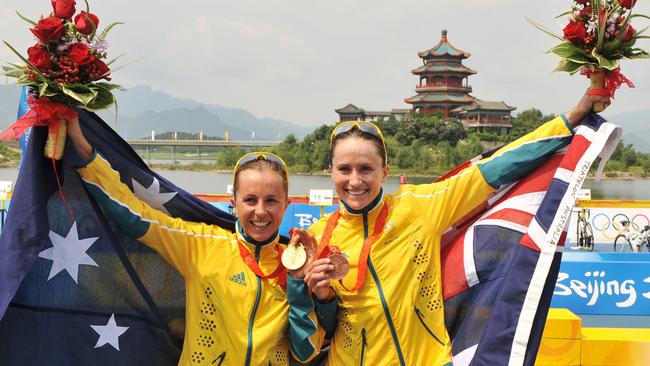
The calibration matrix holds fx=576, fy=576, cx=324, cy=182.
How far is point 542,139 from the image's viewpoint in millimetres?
2740

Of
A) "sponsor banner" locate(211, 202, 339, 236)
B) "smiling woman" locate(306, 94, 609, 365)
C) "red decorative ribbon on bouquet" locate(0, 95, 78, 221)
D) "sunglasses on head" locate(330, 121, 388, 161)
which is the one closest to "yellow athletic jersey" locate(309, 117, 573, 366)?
"smiling woman" locate(306, 94, 609, 365)

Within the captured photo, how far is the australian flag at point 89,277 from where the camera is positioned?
2.54 metres

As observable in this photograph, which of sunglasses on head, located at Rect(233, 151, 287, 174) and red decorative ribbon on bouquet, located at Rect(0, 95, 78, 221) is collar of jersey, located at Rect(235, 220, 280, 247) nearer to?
sunglasses on head, located at Rect(233, 151, 287, 174)

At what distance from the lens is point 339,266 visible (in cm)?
233

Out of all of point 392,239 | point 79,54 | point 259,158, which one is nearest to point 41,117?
point 79,54

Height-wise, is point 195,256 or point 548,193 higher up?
point 548,193

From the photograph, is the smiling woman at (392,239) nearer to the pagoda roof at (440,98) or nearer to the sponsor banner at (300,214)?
the sponsor banner at (300,214)

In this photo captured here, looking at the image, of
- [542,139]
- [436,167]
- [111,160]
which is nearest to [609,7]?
[542,139]

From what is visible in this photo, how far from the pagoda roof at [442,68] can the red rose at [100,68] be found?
2847 inches

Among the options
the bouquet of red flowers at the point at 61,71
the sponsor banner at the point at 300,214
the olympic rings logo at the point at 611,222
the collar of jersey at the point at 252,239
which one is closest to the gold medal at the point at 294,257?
the collar of jersey at the point at 252,239

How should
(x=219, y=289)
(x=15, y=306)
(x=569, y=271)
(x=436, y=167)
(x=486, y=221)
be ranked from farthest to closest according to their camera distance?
(x=436, y=167), (x=569, y=271), (x=486, y=221), (x=15, y=306), (x=219, y=289)

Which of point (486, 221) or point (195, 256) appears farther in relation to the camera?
point (486, 221)

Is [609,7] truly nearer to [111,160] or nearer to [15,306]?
[111,160]

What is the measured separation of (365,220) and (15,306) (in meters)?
1.66
